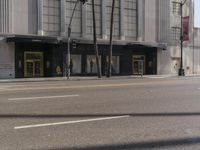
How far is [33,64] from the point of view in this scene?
159ft

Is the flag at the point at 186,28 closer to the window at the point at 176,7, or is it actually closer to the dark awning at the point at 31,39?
the window at the point at 176,7

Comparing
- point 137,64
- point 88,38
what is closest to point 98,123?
point 88,38

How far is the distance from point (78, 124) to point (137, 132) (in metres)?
1.59

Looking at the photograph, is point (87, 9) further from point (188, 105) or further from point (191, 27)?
point (188, 105)

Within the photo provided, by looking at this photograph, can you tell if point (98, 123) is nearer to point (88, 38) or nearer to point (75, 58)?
point (75, 58)

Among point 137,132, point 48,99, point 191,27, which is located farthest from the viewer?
point 191,27

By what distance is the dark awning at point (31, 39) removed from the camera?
1742 inches

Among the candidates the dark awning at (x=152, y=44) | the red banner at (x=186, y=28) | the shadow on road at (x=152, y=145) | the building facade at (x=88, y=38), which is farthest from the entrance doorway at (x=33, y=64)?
the shadow on road at (x=152, y=145)

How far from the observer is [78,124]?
10258 millimetres

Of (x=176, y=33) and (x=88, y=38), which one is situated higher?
(x=176, y=33)

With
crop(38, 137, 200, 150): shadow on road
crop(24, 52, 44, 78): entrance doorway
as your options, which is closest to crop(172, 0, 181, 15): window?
crop(24, 52, 44, 78): entrance doorway

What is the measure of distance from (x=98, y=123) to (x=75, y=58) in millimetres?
40595

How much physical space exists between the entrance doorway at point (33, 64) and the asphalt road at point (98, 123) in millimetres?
32224

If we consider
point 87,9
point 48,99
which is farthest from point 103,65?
point 48,99
